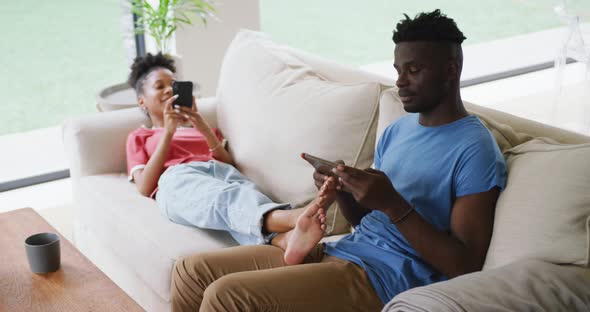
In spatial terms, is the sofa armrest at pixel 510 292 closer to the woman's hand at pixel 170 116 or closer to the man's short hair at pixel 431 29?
the man's short hair at pixel 431 29

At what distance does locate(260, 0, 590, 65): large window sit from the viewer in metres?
7.07

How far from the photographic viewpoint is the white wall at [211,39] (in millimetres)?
4012

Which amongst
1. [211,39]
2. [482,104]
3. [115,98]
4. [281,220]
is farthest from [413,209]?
[482,104]

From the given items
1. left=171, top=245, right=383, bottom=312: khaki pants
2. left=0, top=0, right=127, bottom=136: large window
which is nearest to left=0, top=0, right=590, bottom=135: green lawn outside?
left=0, top=0, right=127, bottom=136: large window

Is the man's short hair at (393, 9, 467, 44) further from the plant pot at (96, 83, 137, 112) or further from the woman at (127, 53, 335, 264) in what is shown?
the plant pot at (96, 83, 137, 112)

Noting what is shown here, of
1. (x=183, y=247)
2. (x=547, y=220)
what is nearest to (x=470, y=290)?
(x=547, y=220)

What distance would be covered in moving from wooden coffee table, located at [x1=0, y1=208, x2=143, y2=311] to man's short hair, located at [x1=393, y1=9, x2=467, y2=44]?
934 millimetres

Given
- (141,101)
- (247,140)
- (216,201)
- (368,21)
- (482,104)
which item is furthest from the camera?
(368,21)

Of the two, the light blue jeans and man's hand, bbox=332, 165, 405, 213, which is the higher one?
man's hand, bbox=332, 165, 405, 213

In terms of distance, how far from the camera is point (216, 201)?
7.47ft

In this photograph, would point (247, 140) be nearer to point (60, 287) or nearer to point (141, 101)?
point (141, 101)

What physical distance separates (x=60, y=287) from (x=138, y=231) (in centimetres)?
42

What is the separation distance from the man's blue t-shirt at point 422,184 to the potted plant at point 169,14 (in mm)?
1900

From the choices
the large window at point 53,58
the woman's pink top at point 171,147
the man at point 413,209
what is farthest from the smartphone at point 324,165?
the large window at point 53,58
